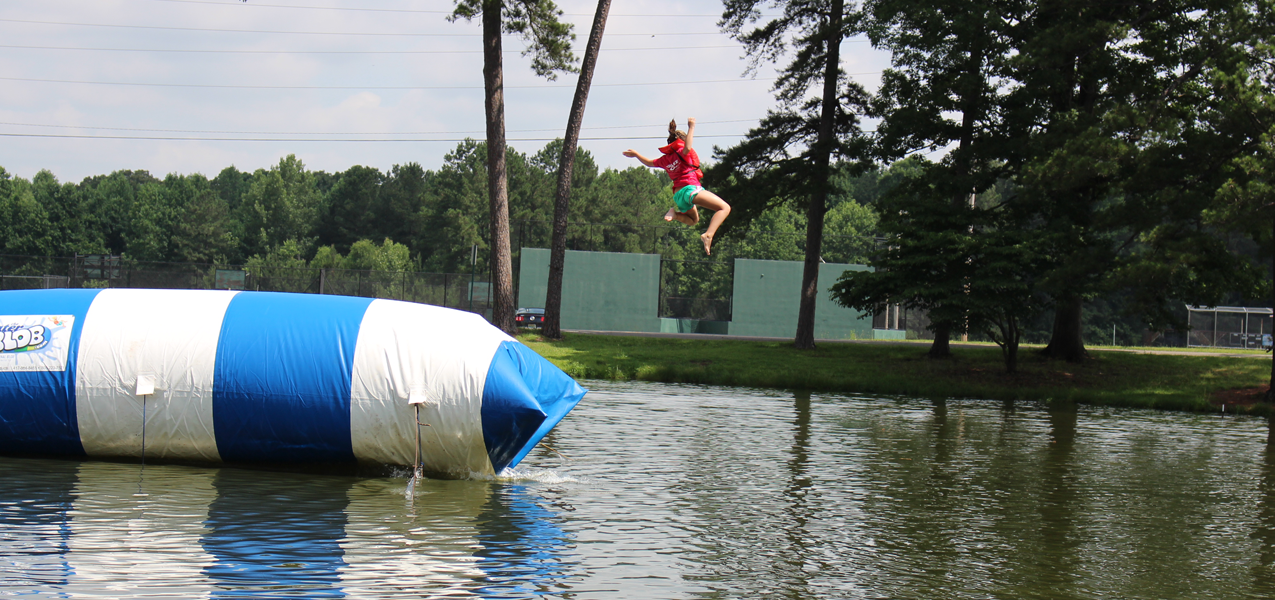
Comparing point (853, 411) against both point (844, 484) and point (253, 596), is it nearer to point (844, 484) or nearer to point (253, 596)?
point (844, 484)

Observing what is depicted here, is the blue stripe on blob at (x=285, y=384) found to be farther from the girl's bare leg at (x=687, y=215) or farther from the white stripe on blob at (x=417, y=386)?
the girl's bare leg at (x=687, y=215)

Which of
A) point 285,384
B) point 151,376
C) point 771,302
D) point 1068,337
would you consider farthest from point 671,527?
point 771,302

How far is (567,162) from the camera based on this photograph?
34906mm

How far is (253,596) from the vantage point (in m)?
7.06

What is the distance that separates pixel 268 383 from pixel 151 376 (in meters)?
1.36

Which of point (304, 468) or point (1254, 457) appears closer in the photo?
point (304, 468)

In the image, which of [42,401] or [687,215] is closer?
[42,401]

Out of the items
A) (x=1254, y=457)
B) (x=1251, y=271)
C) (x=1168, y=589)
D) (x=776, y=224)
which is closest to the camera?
(x=1168, y=589)

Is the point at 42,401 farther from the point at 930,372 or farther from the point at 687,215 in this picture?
the point at 930,372

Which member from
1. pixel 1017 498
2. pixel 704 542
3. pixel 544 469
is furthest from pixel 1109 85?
pixel 704 542

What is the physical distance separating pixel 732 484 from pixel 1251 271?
873 inches

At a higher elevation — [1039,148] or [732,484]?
[1039,148]

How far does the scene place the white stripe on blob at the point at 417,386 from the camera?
11305 mm

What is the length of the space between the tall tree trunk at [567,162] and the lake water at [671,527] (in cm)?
1929
